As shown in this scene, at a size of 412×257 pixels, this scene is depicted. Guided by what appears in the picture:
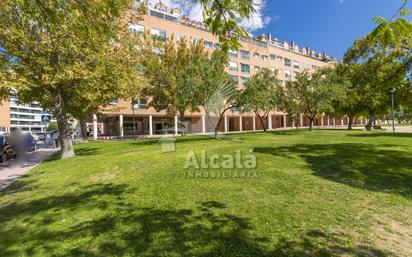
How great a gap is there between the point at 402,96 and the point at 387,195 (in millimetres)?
37387

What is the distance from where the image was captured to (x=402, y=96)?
34375 millimetres

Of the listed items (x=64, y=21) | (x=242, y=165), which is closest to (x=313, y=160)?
(x=242, y=165)

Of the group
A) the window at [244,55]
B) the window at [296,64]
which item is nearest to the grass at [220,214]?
the window at [244,55]

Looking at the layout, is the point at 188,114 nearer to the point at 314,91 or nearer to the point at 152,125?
the point at 152,125

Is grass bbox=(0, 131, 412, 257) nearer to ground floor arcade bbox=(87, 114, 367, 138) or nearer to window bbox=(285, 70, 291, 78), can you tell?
ground floor arcade bbox=(87, 114, 367, 138)

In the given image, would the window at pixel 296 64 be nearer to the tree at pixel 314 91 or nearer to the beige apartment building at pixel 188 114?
the beige apartment building at pixel 188 114

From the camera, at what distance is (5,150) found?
1528 cm

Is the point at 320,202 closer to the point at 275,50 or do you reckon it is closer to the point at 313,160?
the point at 313,160

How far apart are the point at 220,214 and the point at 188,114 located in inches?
1602

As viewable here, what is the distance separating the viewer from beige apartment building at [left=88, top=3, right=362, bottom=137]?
38.8 meters

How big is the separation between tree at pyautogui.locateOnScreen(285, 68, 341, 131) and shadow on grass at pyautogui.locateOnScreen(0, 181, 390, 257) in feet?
95.3

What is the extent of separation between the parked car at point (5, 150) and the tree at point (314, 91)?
29.5 m

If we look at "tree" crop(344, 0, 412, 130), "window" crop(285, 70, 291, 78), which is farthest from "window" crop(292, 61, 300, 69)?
"tree" crop(344, 0, 412, 130)

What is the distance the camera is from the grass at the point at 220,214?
351 centimetres
